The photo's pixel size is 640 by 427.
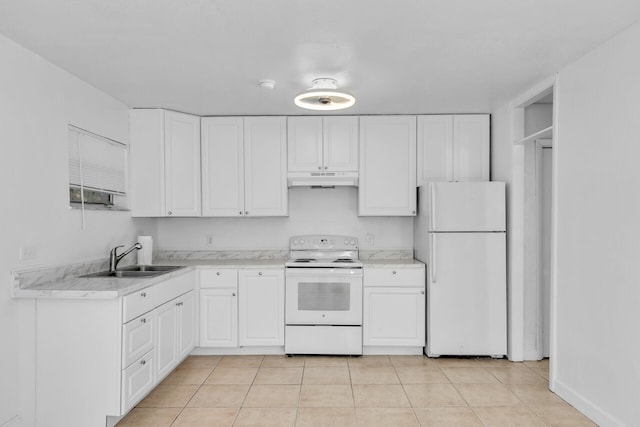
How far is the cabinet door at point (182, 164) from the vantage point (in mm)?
4059

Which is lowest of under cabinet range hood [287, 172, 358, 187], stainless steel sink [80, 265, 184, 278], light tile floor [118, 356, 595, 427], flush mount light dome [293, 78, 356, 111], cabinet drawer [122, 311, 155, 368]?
light tile floor [118, 356, 595, 427]

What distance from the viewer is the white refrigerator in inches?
152

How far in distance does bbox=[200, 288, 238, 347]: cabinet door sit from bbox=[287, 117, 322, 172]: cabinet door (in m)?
1.38

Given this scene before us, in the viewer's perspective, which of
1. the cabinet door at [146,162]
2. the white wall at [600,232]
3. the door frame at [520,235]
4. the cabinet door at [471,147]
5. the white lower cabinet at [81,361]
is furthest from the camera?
the cabinet door at [471,147]

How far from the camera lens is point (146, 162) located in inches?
157

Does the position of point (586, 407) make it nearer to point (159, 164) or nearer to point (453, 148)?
point (453, 148)

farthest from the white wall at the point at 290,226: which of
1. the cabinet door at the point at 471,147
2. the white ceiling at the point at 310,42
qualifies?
the white ceiling at the point at 310,42

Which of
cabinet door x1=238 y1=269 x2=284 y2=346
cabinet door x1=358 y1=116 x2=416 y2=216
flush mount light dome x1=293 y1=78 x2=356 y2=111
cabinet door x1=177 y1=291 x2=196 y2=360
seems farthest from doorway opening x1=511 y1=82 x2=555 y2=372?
cabinet door x1=177 y1=291 x2=196 y2=360

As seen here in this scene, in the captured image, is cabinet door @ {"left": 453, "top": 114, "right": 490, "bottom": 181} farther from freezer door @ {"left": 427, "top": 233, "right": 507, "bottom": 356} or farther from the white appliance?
the white appliance

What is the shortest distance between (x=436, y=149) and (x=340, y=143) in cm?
95

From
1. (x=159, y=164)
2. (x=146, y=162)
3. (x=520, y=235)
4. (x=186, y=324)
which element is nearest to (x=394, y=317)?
(x=520, y=235)

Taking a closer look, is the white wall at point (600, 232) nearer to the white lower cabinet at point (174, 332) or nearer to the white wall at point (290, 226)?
the white wall at point (290, 226)

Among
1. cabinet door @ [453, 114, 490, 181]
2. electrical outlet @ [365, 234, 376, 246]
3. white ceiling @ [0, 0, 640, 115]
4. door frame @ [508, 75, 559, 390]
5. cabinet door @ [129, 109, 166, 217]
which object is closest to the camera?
white ceiling @ [0, 0, 640, 115]

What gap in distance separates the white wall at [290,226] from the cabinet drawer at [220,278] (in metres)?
0.64
